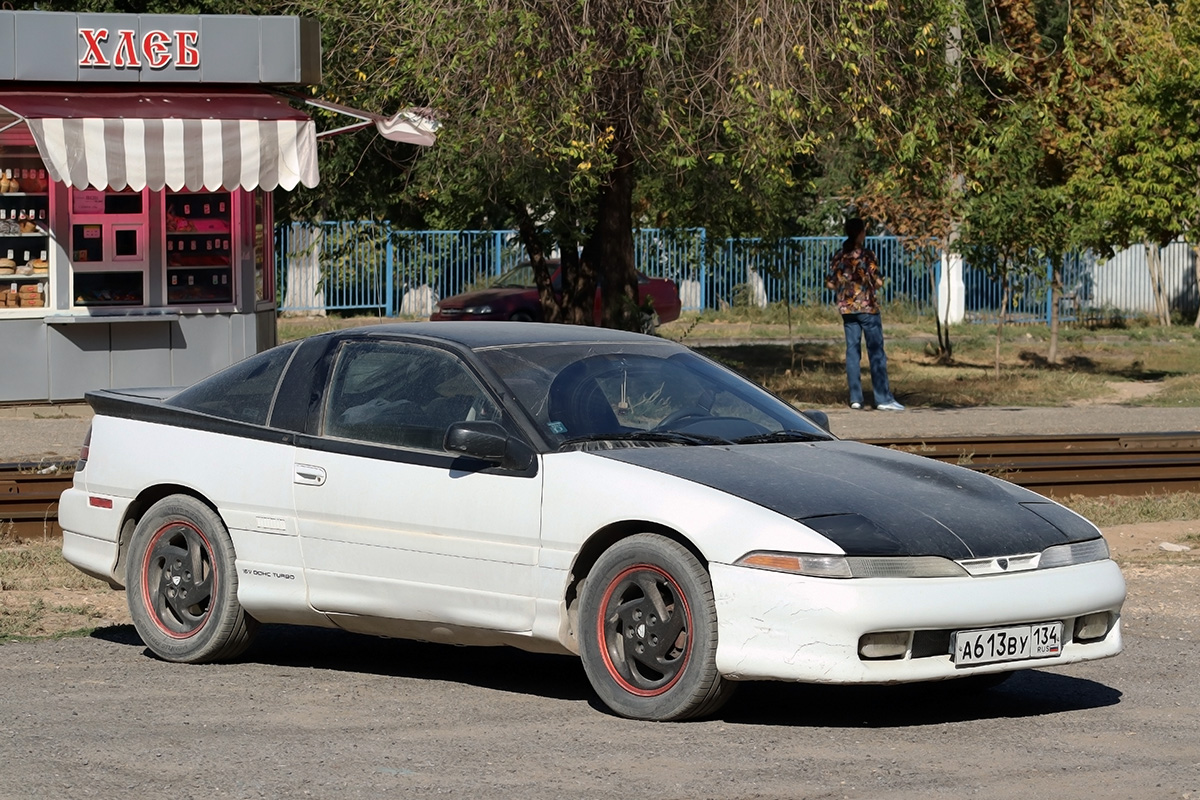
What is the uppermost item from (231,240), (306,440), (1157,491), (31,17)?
(31,17)

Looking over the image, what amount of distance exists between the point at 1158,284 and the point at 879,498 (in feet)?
120

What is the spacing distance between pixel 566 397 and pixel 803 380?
17.6 metres

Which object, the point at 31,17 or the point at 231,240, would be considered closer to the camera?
the point at 31,17

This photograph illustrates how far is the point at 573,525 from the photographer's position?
21.0 feet

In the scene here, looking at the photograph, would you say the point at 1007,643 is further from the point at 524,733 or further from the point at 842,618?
the point at 524,733

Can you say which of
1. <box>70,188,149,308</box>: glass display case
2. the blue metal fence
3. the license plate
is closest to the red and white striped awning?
<box>70,188,149,308</box>: glass display case

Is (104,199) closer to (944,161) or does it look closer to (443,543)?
(944,161)

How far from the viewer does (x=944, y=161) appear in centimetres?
1867

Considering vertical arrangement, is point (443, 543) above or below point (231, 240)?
below

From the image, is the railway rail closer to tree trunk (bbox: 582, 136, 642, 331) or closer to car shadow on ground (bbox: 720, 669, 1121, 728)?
tree trunk (bbox: 582, 136, 642, 331)

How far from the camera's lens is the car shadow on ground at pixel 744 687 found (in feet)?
21.2

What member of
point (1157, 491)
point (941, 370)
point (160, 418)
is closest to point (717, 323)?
point (941, 370)

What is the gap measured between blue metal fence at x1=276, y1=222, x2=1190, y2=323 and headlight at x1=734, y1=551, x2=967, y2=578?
98.0 feet

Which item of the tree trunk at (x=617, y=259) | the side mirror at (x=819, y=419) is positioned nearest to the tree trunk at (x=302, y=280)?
the tree trunk at (x=617, y=259)
